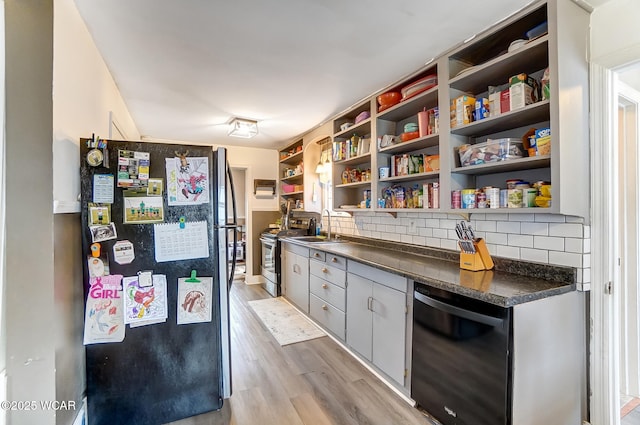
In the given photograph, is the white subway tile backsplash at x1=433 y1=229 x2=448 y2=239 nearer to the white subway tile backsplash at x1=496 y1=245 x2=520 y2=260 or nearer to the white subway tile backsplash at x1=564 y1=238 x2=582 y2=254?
the white subway tile backsplash at x1=496 y1=245 x2=520 y2=260

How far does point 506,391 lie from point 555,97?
4.88 feet

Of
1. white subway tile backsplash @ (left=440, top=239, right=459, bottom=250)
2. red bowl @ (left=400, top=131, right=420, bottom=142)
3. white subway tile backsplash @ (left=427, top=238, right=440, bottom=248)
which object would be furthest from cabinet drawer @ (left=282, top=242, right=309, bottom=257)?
red bowl @ (left=400, top=131, right=420, bottom=142)

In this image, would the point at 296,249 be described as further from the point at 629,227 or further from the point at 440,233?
the point at 629,227

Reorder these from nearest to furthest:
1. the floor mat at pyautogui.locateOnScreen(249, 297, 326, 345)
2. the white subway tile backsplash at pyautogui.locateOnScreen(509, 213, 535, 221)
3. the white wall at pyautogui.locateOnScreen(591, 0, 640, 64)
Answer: the white wall at pyautogui.locateOnScreen(591, 0, 640, 64), the white subway tile backsplash at pyautogui.locateOnScreen(509, 213, 535, 221), the floor mat at pyautogui.locateOnScreen(249, 297, 326, 345)

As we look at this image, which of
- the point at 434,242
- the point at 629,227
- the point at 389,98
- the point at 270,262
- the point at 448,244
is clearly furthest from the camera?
the point at 270,262

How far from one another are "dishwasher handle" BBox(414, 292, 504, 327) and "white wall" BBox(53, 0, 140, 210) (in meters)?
2.00

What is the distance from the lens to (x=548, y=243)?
1.73 metres

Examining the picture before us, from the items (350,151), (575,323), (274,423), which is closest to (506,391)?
(575,323)

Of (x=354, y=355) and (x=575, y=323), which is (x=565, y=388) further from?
(x=354, y=355)

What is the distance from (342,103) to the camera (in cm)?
302

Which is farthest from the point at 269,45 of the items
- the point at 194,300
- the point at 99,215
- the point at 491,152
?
the point at 194,300

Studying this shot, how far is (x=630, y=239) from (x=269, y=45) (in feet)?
9.19

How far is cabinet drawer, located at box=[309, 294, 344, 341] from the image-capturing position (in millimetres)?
2727

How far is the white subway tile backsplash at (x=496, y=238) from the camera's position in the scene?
1.97 metres
